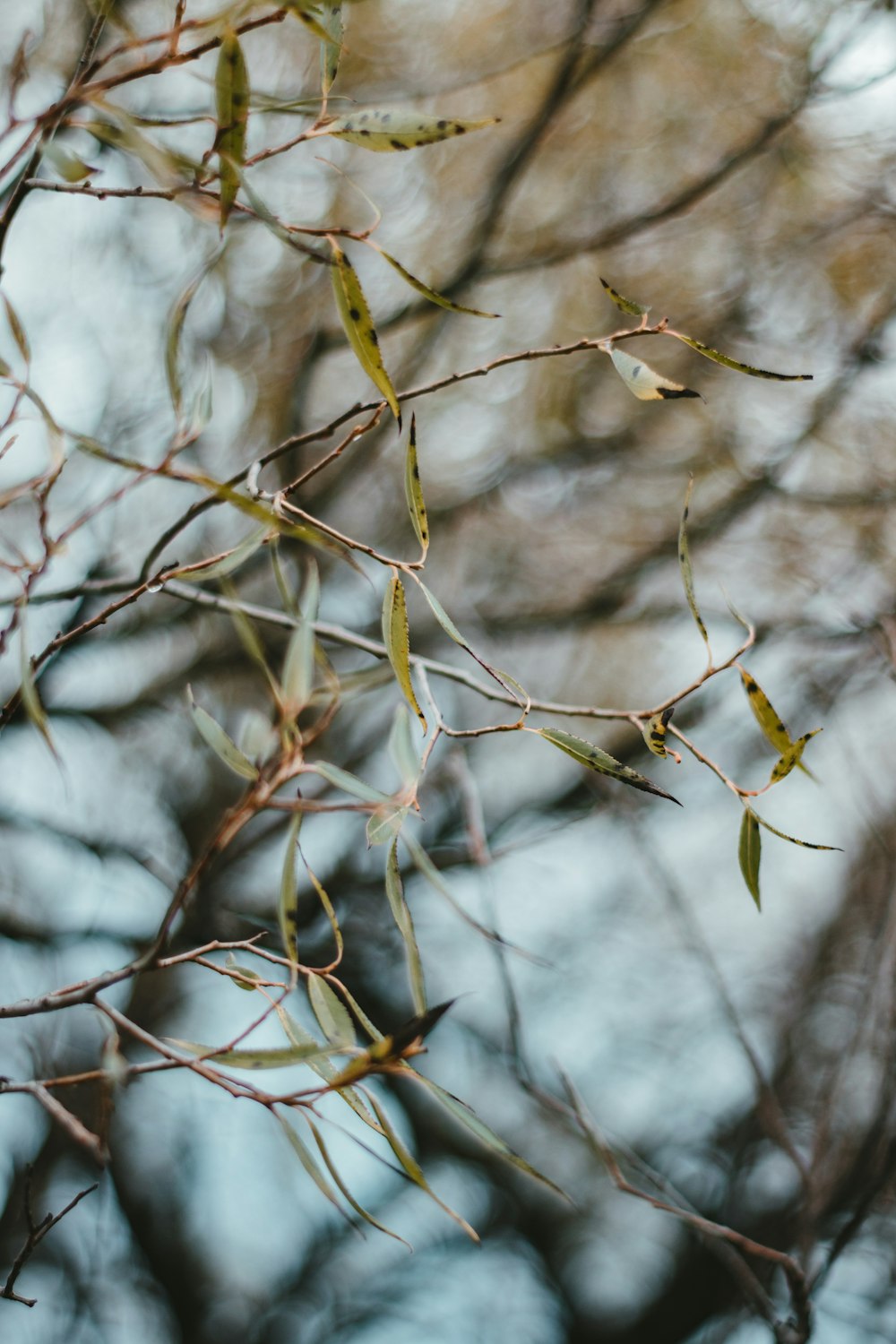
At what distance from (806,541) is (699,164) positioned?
0.48 meters

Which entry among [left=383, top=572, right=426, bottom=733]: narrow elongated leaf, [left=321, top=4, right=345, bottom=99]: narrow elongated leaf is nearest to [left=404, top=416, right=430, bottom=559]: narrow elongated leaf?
[left=383, top=572, right=426, bottom=733]: narrow elongated leaf

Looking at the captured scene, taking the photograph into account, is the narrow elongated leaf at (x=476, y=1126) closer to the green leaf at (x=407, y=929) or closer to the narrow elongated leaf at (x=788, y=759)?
the green leaf at (x=407, y=929)

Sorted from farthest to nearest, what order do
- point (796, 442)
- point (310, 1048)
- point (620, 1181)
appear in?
point (796, 442) → point (620, 1181) → point (310, 1048)

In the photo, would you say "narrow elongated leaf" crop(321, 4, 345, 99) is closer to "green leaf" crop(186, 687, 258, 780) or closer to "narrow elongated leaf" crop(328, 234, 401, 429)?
"narrow elongated leaf" crop(328, 234, 401, 429)

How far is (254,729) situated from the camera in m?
0.31

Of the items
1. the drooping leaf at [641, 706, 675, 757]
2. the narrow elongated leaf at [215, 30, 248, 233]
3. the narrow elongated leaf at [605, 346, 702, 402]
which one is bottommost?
the drooping leaf at [641, 706, 675, 757]

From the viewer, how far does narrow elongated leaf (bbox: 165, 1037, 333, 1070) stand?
0.29m

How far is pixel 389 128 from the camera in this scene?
0.33m

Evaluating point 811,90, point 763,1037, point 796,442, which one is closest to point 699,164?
point 811,90

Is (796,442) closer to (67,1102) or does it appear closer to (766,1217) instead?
(766,1217)

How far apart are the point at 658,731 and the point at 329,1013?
5.7 inches

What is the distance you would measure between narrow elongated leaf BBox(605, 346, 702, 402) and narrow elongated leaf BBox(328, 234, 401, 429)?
81 millimetres

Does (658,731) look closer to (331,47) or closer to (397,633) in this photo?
(397,633)

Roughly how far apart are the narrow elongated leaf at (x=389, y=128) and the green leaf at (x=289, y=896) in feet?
0.69
